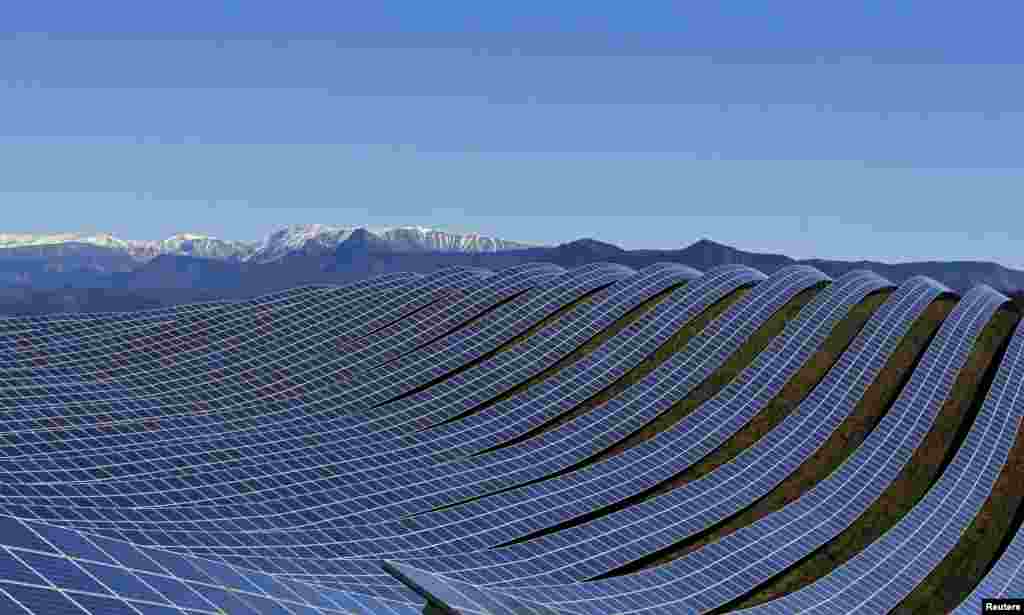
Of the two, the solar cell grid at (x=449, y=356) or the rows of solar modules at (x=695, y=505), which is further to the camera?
the solar cell grid at (x=449, y=356)

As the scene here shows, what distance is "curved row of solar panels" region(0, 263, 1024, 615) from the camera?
68.9 metres

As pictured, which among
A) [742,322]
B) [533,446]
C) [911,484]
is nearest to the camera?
[911,484]

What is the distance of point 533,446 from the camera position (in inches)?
3890

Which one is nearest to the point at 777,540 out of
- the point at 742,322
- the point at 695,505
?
the point at 695,505

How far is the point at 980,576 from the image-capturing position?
85.1 m

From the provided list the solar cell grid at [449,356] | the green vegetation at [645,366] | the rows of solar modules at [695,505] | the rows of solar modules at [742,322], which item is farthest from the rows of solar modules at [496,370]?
the rows of solar modules at [695,505]

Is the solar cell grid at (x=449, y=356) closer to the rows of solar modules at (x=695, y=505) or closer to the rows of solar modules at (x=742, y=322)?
the rows of solar modules at (x=742, y=322)

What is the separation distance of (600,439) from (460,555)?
2890 cm

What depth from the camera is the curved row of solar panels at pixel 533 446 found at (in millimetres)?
68938

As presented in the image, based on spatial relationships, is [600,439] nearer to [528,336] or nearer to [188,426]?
[528,336]

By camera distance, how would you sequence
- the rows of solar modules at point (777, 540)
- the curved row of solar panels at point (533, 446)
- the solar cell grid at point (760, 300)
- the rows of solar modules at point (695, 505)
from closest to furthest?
the rows of solar modules at point (777, 540) → the curved row of solar panels at point (533, 446) → the rows of solar modules at point (695, 505) → the solar cell grid at point (760, 300)

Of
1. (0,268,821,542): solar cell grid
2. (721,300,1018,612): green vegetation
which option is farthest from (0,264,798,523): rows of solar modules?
(721,300,1018,612): green vegetation

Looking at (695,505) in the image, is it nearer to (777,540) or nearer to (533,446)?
(777,540)

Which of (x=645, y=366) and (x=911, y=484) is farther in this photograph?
(x=645, y=366)
